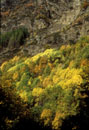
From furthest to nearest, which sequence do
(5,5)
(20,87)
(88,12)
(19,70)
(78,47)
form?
(5,5) < (88,12) < (19,70) < (78,47) < (20,87)

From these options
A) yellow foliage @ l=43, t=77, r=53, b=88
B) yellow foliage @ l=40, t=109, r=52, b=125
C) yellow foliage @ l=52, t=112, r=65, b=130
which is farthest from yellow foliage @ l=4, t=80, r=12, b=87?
yellow foliage @ l=43, t=77, r=53, b=88

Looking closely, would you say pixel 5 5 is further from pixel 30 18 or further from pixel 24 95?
pixel 24 95

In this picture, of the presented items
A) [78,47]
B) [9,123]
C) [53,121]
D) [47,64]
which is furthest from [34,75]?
[9,123]

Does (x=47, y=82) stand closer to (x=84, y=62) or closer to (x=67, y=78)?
(x=67, y=78)

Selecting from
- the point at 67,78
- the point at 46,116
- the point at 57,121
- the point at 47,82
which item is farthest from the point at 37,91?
the point at 57,121

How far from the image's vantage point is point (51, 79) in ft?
134

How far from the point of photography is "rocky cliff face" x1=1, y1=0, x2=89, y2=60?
2504 inches

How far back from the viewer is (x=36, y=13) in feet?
332

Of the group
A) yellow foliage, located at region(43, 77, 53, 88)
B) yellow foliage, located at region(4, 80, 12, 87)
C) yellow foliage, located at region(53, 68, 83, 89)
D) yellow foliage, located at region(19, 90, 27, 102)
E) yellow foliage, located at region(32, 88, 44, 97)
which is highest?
yellow foliage, located at region(4, 80, 12, 87)

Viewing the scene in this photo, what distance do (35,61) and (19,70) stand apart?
19.6ft

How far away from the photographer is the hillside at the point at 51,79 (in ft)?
66.4

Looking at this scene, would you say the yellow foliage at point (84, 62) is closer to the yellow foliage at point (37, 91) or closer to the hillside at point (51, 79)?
the hillside at point (51, 79)

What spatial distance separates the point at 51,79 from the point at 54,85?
439cm

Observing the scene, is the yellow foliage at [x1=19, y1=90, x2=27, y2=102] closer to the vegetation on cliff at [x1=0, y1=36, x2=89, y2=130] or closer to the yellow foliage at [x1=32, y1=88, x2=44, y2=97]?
the vegetation on cliff at [x1=0, y1=36, x2=89, y2=130]
